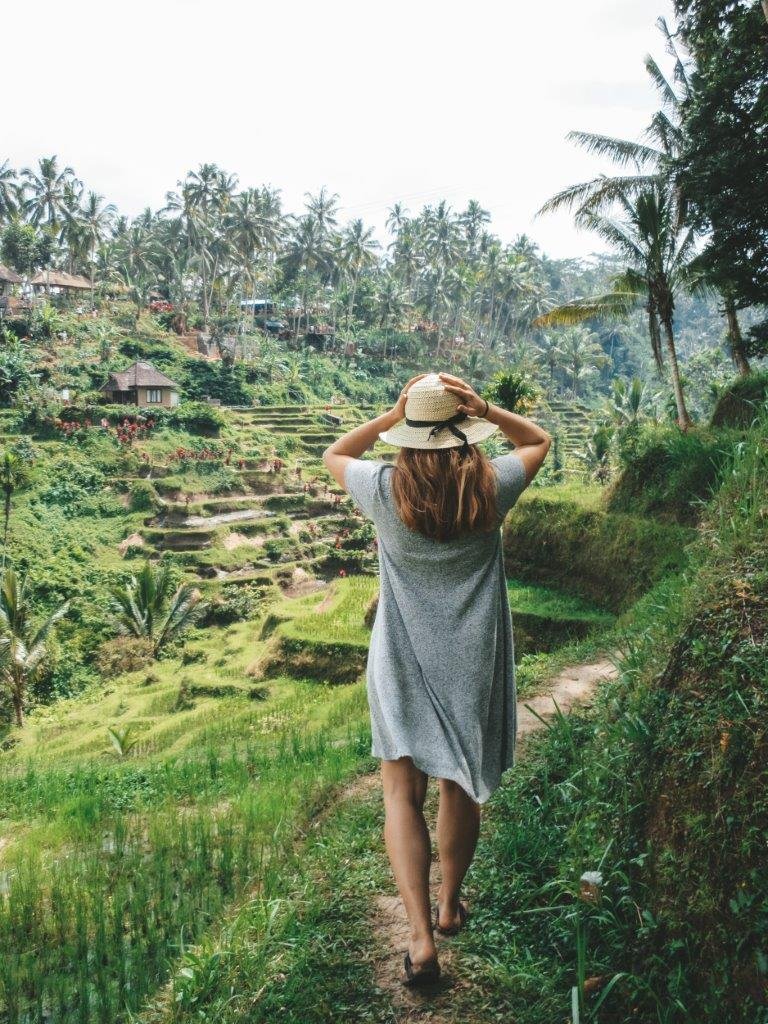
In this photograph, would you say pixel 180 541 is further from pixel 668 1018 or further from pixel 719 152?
pixel 668 1018

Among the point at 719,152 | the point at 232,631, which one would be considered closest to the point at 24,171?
the point at 232,631

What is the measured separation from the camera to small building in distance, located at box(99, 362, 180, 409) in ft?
108

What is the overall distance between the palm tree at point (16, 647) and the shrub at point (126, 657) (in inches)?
91.6

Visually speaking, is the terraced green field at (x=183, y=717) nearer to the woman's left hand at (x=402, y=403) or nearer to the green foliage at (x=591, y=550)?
the green foliage at (x=591, y=550)

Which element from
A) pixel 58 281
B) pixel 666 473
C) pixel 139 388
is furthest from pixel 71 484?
pixel 666 473

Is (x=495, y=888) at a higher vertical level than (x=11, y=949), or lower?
higher

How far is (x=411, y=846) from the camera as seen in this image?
1.78 meters

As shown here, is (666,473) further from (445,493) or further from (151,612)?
(151,612)

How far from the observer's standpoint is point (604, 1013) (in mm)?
1676

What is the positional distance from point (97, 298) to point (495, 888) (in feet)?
153

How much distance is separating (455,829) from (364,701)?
24.4ft

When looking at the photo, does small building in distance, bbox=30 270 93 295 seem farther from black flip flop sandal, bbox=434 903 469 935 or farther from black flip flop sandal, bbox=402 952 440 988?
black flip flop sandal, bbox=402 952 440 988

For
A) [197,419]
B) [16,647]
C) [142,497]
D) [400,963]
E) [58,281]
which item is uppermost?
[58,281]

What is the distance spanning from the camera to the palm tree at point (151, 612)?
1888 centimetres
